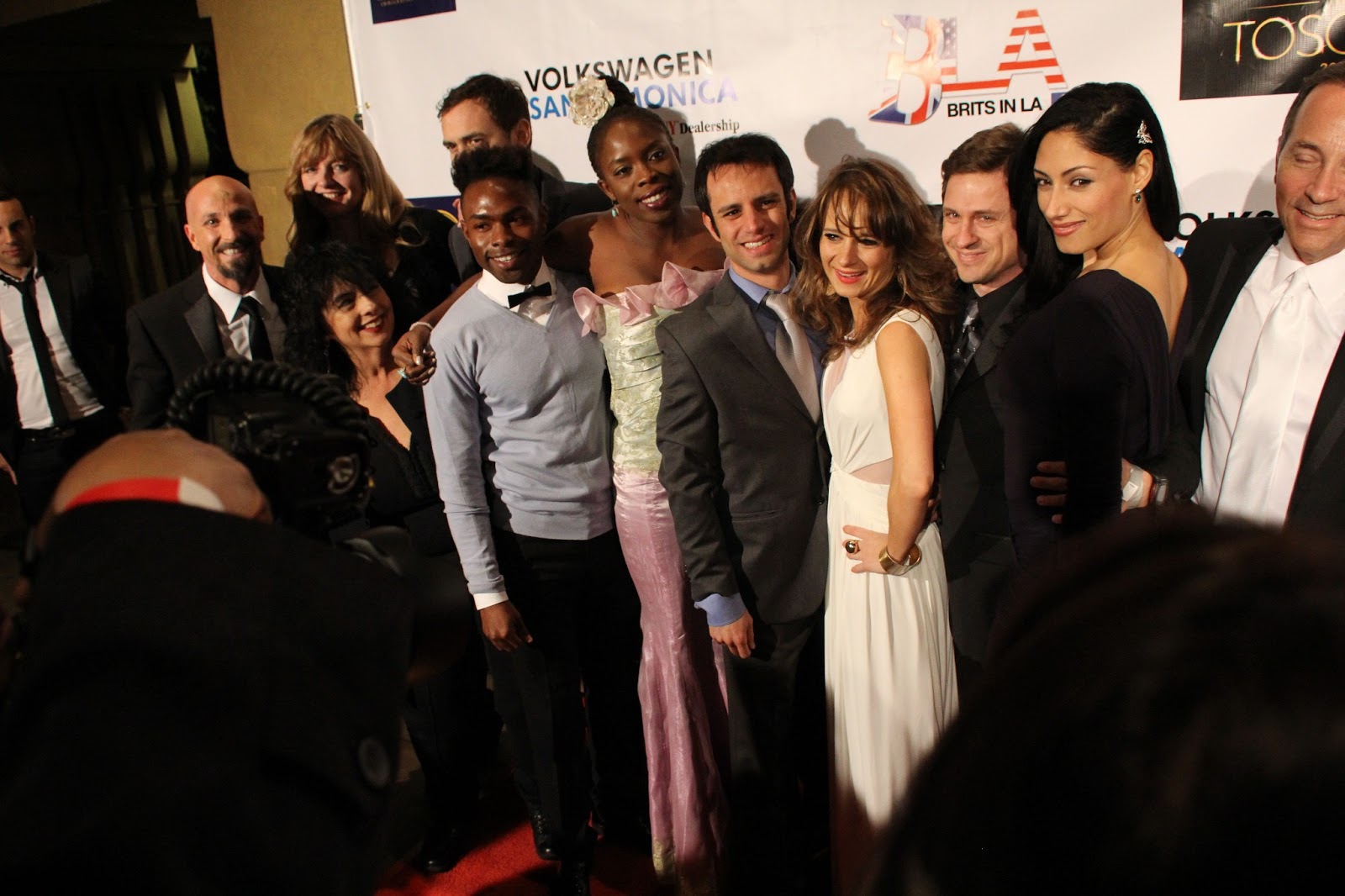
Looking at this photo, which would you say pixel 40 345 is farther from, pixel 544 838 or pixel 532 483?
pixel 544 838

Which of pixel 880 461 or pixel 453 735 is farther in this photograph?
pixel 453 735

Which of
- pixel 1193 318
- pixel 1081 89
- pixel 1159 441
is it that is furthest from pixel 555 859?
pixel 1081 89

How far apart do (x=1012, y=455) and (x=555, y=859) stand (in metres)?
1.78

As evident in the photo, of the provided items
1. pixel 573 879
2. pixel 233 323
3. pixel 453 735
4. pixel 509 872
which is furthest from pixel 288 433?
pixel 233 323

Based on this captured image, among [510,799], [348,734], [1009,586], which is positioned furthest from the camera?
[510,799]

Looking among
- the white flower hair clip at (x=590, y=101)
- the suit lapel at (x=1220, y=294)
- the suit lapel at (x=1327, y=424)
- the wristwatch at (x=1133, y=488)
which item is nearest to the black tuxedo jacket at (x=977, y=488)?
the wristwatch at (x=1133, y=488)

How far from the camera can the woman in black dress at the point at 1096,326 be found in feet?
6.28

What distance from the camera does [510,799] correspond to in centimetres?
324

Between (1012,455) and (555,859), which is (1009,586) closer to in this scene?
(1012,455)

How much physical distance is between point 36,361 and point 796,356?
11.2ft

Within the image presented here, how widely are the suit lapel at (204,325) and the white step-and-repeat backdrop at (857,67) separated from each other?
1305 mm

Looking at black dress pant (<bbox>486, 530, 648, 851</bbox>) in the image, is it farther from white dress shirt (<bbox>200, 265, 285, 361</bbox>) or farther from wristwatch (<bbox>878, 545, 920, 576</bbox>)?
white dress shirt (<bbox>200, 265, 285, 361</bbox>)

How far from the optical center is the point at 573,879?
2658 mm

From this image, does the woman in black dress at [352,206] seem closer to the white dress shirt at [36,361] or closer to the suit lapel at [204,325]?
the suit lapel at [204,325]
